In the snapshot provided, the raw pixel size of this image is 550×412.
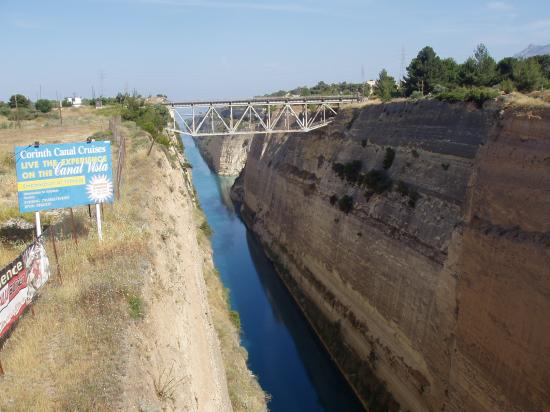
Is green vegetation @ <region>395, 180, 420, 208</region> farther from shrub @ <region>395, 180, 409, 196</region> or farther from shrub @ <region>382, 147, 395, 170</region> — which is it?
shrub @ <region>382, 147, 395, 170</region>

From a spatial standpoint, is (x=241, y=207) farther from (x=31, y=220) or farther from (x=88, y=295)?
(x=88, y=295)

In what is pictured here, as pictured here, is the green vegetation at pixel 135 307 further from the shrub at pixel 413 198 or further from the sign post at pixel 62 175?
the shrub at pixel 413 198

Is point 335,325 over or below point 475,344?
below

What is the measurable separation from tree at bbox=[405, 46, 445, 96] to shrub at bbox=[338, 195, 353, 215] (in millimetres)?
13748

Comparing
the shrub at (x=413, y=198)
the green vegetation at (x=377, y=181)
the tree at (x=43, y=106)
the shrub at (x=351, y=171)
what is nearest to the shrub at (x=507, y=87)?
the shrub at (x=413, y=198)

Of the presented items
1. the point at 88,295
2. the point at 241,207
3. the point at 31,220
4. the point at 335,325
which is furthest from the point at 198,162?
the point at 88,295

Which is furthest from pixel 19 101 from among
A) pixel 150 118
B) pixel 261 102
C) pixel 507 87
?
pixel 507 87

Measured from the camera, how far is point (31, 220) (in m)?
12.1

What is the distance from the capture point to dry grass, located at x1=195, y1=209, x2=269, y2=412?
41.2ft

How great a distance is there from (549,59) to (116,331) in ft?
106

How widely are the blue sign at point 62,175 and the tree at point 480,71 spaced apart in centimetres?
2393

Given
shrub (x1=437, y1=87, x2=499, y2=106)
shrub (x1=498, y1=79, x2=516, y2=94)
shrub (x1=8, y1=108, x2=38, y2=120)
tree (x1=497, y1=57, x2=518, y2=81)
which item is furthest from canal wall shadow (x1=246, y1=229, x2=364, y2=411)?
shrub (x1=8, y1=108, x2=38, y2=120)

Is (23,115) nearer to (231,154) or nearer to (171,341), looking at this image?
(231,154)

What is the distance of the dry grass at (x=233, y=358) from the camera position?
12.6 meters
